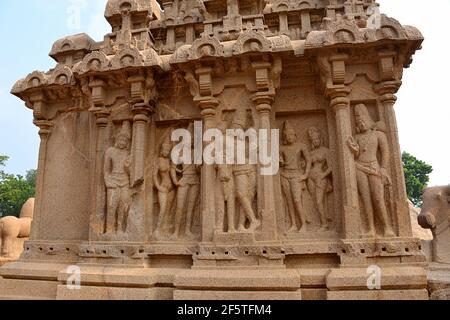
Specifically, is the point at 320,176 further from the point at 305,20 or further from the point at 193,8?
the point at 193,8

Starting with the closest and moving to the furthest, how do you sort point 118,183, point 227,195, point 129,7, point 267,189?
1. point 267,189
2. point 227,195
3. point 118,183
4. point 129,7

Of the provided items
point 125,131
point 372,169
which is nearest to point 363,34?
point 372,169

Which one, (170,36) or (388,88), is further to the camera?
(170,36)

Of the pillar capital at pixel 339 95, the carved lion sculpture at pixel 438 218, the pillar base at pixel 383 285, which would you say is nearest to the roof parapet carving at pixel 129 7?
the pillar capital at pixel 339 95

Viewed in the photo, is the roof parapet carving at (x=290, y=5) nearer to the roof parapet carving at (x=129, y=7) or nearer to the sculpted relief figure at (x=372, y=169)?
the roof parapet carving at (x=129, y=7)

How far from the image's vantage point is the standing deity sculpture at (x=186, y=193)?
17.5ft

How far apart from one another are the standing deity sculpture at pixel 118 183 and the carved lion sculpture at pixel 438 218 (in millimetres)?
5878

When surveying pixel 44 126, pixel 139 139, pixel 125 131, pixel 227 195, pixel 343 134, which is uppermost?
pixel 44 126

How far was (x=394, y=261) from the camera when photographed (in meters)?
4.44

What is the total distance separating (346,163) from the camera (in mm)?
4777

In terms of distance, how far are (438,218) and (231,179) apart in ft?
15.7

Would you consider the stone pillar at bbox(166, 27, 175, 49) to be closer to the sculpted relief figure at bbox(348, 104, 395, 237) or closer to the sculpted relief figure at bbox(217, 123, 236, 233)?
the sculpted relief figure at bbox(217, 123, 236, 233)

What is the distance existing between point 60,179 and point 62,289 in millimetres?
2068
